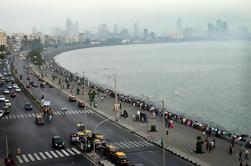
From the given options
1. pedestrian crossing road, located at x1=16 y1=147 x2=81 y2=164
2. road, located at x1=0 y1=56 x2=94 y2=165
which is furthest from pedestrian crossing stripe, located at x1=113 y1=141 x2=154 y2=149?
road, located at x1=0 y1=56 x2=94 y2=165

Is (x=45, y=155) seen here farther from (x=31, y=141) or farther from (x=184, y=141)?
(x=184, y=141)

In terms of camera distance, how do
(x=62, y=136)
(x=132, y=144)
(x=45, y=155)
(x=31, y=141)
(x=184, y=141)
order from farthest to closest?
(x=62, y=136) → (x=184, y=141) → (x=31, y=141) → (x=132, y=144) → (x=45, y=155)

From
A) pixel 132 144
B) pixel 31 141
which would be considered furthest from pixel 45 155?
pixel 132 144

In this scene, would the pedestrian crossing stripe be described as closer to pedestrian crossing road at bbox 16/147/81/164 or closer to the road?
pedestrian crossing road at bbox 16/147/81/164

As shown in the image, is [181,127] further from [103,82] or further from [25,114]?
[103,82]

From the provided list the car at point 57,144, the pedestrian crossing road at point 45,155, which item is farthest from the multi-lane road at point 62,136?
the car at point 57,144

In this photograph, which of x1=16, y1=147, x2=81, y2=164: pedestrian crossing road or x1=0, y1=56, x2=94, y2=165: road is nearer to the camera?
x1=0, y1=56, x2=94, y2=165: road

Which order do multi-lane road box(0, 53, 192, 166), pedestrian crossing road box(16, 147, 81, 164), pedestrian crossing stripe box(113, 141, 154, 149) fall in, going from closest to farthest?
1. multi-lane road box(0, 53, 192, 166)
2. pedestrian crossing road box(16, 147, 81, 164)
3. pedestrian crossing stripe box(113, 141, 154, 149)

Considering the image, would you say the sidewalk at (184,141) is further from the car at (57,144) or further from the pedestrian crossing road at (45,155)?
the car at (57,144)
